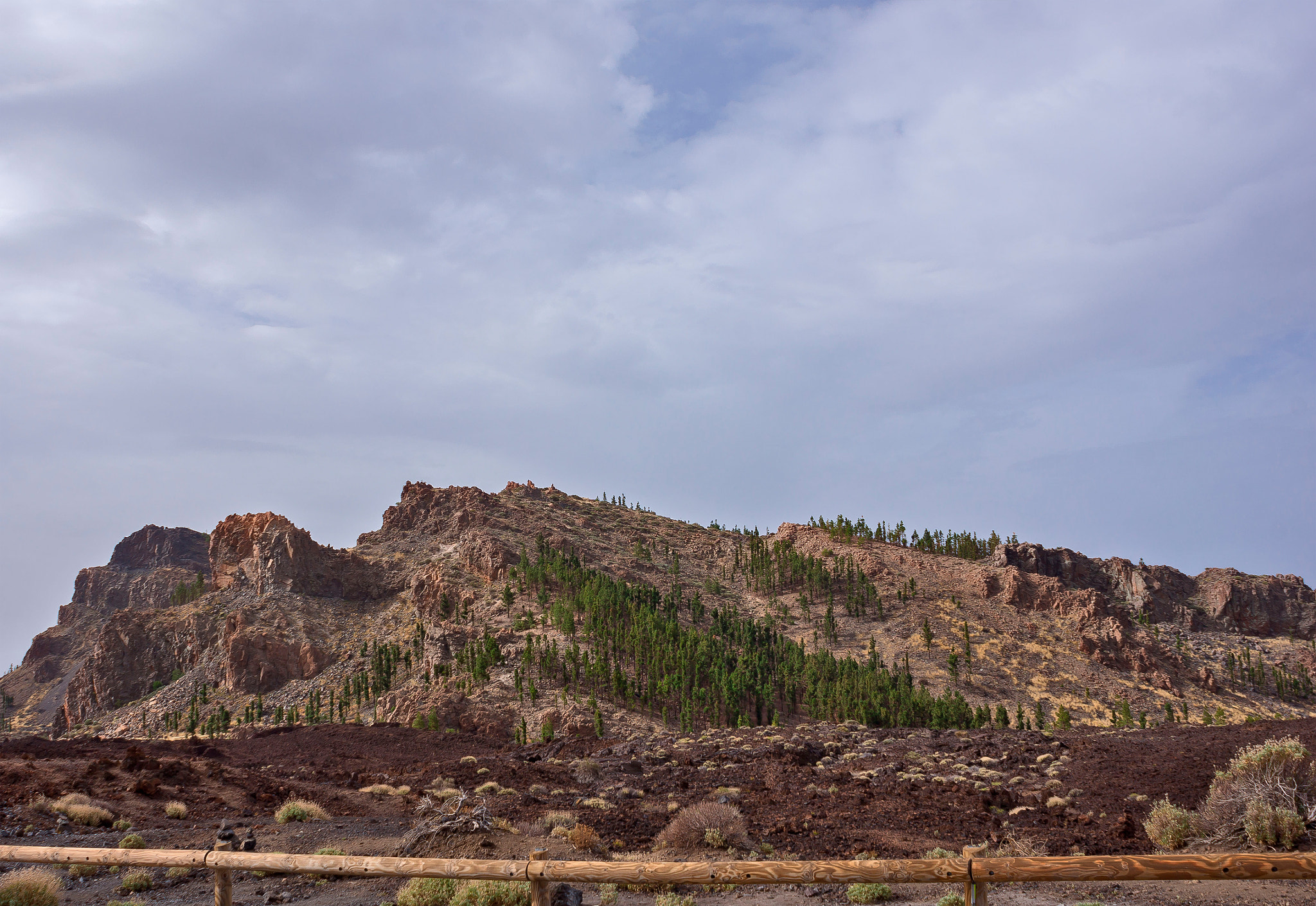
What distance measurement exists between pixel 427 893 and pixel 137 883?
6.25 m

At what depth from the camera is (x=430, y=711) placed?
54250 mm

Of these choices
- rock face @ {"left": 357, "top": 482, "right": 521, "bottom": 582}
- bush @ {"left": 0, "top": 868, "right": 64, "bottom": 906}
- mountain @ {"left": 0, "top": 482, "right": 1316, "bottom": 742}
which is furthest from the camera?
rock face @ {"left": 357, "top": 482, "right": 521, "bottom": 582}

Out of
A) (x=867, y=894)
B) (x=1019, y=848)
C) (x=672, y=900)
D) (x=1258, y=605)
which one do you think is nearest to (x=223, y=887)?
(x=672, y=900)

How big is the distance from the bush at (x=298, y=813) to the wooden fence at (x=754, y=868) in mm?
14689

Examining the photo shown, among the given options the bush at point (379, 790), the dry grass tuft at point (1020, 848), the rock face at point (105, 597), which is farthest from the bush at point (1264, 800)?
the rock face at point (105, 597)

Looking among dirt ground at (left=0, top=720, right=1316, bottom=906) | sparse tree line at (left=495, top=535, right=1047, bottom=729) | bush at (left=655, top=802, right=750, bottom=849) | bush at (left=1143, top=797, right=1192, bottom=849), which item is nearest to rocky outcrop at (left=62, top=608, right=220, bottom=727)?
sparse tree line at (left=495, top=535, right=1047, bottom=729)

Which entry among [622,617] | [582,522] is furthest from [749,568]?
[622,617]

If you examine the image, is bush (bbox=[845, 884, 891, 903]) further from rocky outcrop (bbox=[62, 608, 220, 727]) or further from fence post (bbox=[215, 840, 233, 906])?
rocky outcrop (bbox=[62, 608, 220, 727])

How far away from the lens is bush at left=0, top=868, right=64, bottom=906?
10273 mm

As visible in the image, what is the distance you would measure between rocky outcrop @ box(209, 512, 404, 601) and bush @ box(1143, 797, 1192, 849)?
8664 centimetres

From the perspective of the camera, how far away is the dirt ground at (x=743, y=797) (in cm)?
1316

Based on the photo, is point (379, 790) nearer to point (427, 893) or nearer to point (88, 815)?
point (88, 815)

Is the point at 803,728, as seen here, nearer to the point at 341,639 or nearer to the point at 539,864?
the point at 539,864

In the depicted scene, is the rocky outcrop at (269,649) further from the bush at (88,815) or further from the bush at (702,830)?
the bush at (702,830)
